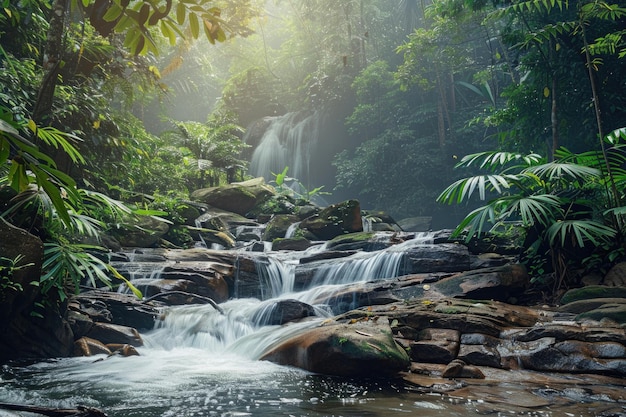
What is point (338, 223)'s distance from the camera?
1411cm

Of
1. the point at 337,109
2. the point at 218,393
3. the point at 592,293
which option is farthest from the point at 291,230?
the point at 337,109

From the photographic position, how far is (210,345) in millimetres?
6820

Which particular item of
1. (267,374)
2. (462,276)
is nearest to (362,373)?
(267,374)

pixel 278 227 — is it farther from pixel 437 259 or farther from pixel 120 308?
pixel 120 308

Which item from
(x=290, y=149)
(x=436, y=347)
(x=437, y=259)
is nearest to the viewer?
(x=436, y=347)

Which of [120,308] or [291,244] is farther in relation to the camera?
[291,244]

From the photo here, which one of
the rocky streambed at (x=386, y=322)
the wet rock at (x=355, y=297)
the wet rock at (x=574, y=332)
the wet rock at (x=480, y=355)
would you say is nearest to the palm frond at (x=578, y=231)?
the rocky streambed at (x=386, y=322)

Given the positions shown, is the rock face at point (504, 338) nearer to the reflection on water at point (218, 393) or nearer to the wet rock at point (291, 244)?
the reflection on water at point (218, 393)

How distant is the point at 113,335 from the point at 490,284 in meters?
5.56

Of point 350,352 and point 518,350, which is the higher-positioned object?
point 350,352

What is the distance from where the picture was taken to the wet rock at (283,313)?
7059 millimetres

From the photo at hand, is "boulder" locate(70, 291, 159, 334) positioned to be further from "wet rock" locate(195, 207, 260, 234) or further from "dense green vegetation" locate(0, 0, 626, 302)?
"wet rock" locate(195, 207, 260, 234)

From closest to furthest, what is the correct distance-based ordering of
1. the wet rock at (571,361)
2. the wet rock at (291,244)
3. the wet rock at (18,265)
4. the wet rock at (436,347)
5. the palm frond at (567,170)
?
the wet rock at (571,361)
the wet rock at (18,265)
the wet rock at (436,347)
the palm frond at (567,170)
the wet rock at (291,244)

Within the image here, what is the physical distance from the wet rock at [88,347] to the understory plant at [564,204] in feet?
16.1
